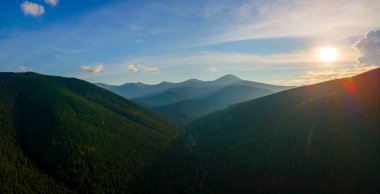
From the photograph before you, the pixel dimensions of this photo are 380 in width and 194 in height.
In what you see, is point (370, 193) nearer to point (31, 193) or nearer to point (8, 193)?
point (31, 193)

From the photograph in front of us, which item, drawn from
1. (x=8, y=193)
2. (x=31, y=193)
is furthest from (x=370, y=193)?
(x=8, y=193)
